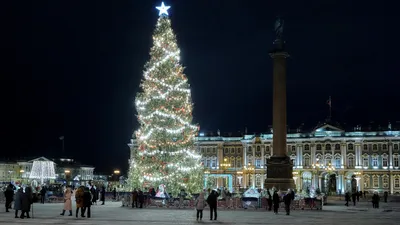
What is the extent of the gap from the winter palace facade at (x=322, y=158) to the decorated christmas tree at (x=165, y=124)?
204 feet

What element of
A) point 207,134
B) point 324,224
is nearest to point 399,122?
point 207,134

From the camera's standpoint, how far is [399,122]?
10956cm

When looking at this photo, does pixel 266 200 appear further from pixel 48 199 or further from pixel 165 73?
pixel 48 199

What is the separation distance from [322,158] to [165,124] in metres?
77.2

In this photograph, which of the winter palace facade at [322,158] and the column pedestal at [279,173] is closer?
the column pedestal at [279,173]

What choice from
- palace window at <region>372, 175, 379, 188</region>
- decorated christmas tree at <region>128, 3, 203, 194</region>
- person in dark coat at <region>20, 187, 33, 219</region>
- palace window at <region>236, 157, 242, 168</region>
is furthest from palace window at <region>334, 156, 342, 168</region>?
person in dark coat at <region>20, 187, 33, 219</region>

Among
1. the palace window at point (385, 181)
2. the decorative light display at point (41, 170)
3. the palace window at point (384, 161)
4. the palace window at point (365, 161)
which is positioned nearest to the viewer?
the decorative light display at point (41, 170)

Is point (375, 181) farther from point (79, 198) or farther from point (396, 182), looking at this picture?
point (79, 198)

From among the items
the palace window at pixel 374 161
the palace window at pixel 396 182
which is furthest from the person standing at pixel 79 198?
the palace window at pixel 374 161

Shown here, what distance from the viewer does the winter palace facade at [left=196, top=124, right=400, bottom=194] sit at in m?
106

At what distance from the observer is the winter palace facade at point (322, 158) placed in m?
106

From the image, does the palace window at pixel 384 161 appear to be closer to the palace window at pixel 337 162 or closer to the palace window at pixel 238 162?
the palace window at pixel 337 162

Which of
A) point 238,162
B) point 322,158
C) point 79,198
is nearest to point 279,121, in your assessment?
point 79,198

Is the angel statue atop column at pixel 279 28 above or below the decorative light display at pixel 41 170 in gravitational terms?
above
